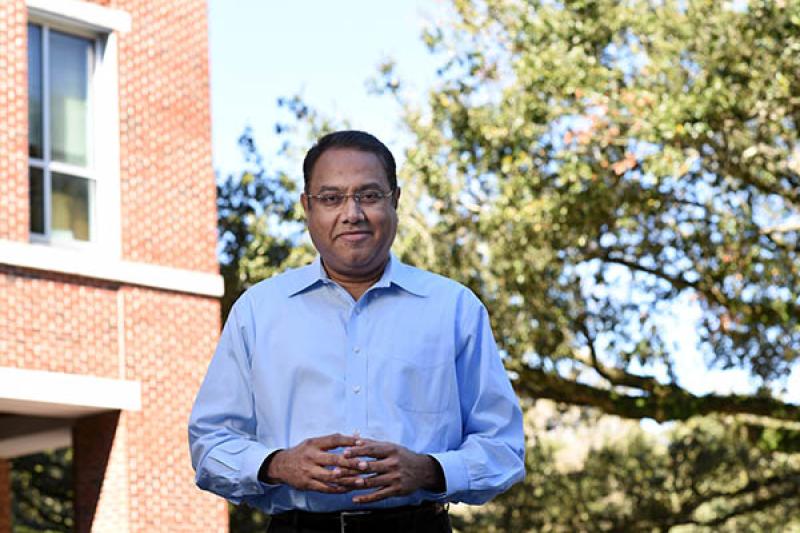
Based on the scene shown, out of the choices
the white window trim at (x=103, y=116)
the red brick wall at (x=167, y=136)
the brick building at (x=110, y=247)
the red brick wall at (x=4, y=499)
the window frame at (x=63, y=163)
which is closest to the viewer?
the brick building at (x=110, y=247)

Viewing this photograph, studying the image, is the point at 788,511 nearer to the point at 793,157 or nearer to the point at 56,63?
the point at 793,157

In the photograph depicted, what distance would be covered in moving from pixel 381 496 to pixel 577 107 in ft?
43.7

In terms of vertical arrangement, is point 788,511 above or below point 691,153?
below

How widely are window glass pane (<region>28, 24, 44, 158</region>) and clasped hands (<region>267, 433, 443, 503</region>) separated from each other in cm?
1229

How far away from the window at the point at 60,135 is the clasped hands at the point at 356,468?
39.5 ft

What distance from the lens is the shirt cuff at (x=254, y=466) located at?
3818 mm

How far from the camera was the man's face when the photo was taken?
3.97 metres

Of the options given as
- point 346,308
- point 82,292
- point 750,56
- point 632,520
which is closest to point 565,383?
point 632,520

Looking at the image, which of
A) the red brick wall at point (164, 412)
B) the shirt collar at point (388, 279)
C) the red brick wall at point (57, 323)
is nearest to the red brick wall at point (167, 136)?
the red brick wall at point (164, 412)

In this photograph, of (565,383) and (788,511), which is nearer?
(565,383)

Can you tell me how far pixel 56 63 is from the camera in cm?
1568

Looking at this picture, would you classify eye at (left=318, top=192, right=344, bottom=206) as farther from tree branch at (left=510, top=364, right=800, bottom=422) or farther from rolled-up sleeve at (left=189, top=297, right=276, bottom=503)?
tree branch at (left=510, top=364, right=800, bottom=422)

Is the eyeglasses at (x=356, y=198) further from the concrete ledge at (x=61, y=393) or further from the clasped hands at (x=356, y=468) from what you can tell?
the concrete ledge at (x=61, y=393)

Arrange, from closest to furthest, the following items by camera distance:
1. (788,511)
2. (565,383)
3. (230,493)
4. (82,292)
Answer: (230,493), (82,292), (565,383), (788,511)
